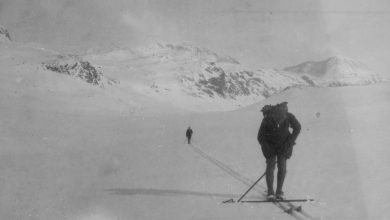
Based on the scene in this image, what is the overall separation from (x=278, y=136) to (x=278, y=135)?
0.8 inches

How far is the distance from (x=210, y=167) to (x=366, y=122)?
966cm

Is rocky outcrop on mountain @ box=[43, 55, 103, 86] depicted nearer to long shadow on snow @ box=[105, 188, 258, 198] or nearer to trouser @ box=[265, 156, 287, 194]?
long shadow on snow @ box=[105, 188, 258, 198]

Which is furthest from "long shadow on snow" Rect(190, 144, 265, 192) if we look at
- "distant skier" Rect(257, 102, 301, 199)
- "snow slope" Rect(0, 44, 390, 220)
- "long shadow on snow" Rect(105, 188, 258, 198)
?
"distant skier" Rect(257, 102, 301, 199)

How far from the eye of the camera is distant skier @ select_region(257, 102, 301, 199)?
8.59 m

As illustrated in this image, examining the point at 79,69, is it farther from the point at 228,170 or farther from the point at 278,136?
the point at 278,136

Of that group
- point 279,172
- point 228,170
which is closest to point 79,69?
point 228,170

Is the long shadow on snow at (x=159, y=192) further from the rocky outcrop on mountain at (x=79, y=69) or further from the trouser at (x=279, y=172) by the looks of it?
the rocky outcrop on mountain at (x=79, y=69)

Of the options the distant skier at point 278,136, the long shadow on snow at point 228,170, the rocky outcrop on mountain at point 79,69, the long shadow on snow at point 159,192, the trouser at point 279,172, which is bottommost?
the long shadow on snow at point 159,192

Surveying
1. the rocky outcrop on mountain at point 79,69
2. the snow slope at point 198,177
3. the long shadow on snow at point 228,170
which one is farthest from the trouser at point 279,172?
the rocky outcrop on mountain at point 79,69

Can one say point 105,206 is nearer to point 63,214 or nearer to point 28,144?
point 63,214

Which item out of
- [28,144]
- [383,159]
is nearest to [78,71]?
[28,144]

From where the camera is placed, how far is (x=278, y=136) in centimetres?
863

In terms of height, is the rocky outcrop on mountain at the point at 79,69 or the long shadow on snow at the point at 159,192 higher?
the rocky outcrop on mountain at the point at 79,69

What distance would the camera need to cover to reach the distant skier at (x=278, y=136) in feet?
28.2
